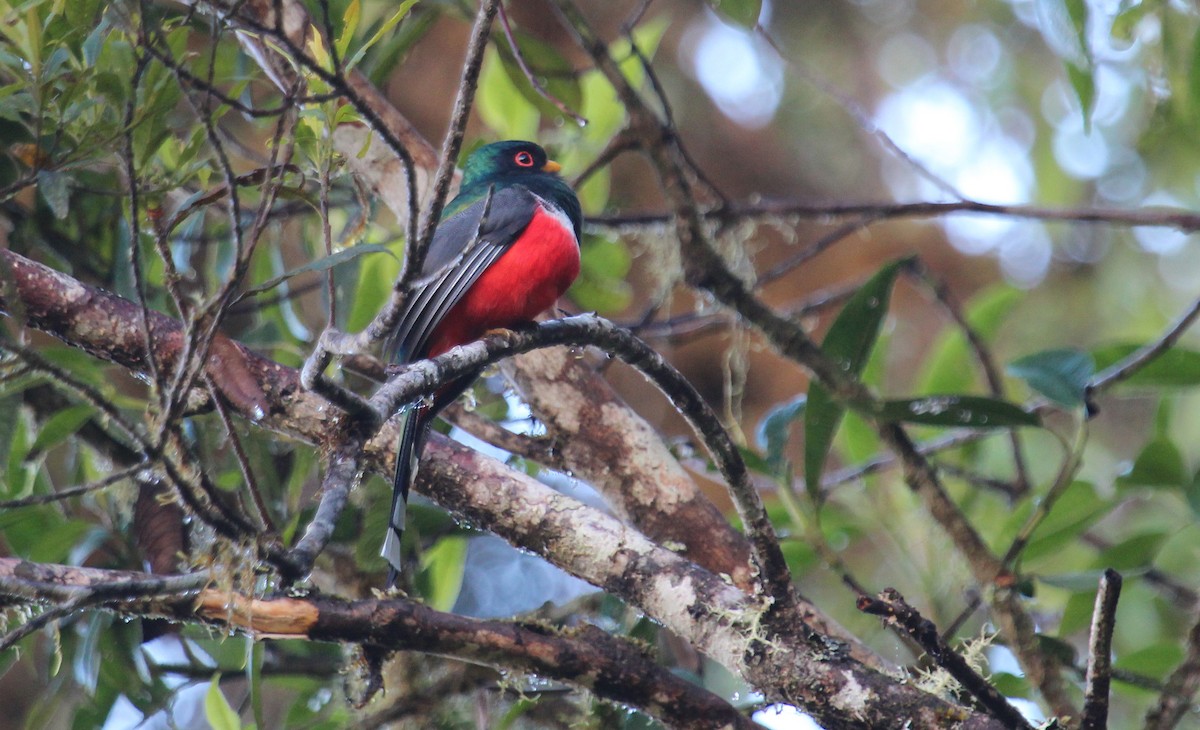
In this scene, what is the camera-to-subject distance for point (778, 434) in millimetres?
3088

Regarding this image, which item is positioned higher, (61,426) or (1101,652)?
(61,426)

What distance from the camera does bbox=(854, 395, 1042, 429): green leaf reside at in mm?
2645

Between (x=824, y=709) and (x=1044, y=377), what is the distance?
3.85 feet

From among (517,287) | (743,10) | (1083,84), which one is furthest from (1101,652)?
(517,287)

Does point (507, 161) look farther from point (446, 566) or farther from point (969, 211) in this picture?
point (969, 211)

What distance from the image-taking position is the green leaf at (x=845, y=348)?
286 cm

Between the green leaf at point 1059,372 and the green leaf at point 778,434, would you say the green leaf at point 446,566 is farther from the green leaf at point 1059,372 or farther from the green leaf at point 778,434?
the green leaf at point 1059,372

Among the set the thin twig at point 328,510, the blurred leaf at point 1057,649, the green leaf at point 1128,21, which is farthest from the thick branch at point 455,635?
the green leaf at point 1128,21

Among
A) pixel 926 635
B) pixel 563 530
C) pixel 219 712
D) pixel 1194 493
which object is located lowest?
pixel 219 712

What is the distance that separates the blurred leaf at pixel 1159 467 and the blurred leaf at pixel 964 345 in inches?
31.2

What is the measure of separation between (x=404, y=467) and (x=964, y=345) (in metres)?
2.21

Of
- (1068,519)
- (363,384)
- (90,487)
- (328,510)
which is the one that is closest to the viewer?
(328,510)

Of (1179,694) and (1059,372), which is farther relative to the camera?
(1059,372)

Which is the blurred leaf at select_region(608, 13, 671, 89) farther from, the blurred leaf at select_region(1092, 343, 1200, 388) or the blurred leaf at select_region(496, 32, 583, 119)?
the blurred leaf at select_region(1092, 343, 1200, 388)
